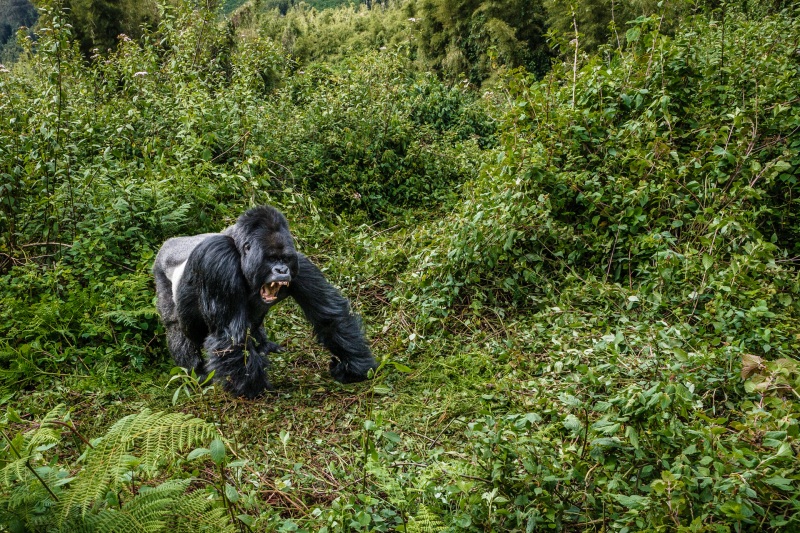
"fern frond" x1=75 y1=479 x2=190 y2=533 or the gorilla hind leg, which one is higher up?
"fern frond" x1=75 y1=479 x2=190 y2=533

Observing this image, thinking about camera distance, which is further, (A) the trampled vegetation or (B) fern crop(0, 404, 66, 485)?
(A) the trampled vegetation

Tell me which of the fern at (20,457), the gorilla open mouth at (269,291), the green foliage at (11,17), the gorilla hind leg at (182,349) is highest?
the green foliage at (11,17)

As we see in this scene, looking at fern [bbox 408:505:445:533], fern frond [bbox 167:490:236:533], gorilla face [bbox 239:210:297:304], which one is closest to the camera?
fern frond [bbox 167:490:236:533]

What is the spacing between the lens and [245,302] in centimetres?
333

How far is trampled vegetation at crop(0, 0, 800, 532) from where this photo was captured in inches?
77.2

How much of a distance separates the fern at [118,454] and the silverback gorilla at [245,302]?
1.16m

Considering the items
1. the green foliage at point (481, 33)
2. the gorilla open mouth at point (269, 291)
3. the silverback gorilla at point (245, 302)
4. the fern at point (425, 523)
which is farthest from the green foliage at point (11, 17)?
the fern at point (425, 523)

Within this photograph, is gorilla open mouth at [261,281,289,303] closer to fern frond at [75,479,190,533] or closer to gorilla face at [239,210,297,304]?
gorilla face at [239,210,297,304]

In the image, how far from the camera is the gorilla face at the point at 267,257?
3158 millimetres

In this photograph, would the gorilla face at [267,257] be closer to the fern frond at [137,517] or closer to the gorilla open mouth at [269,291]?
the gorilla open mouth at [269,291]

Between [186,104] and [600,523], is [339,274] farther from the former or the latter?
[600,523]

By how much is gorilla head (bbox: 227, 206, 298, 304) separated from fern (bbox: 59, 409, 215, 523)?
3.97 ft

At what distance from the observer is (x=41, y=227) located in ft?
14.2

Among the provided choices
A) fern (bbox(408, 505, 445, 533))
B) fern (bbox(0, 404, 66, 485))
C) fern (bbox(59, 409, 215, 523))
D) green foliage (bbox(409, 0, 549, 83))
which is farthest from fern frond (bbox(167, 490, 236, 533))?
green foliage (bbox(409, 0, 549, 83))
